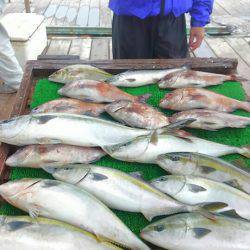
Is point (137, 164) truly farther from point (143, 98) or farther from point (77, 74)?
point (77, 74)

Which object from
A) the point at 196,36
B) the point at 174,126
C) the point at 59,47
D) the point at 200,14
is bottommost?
the point at 59,47

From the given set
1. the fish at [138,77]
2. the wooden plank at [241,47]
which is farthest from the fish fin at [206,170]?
the wooden plank at [241,47]

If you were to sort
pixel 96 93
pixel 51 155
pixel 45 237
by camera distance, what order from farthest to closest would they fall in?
pixel 96 93 < pixel 51 155 < pixel 45 237

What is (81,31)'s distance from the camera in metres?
6.22

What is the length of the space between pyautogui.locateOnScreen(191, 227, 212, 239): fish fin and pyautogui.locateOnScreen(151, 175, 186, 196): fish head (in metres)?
0.27

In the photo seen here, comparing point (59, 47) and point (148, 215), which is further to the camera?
point (59, 47)

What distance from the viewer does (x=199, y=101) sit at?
2438mm

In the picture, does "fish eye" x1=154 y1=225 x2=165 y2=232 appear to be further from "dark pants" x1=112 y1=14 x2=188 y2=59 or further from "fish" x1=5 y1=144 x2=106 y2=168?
"dark pants" x1=112 y1=14 x2=188 y2=59

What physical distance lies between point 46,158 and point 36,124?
248mm

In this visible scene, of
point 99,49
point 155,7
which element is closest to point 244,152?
point 155,7

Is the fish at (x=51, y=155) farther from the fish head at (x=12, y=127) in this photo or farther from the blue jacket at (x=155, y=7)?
the blue jacket at (x=155, y=7)

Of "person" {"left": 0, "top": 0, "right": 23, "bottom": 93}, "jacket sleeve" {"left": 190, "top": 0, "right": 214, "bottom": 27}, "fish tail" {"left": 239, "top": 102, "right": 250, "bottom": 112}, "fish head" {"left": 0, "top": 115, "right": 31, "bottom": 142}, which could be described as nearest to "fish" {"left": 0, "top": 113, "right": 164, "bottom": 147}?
"fish head" {"left": 0, "top": 115, "right": 31, "bottom": 142}

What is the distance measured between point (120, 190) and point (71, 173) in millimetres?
282

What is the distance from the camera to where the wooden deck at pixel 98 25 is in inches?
215
